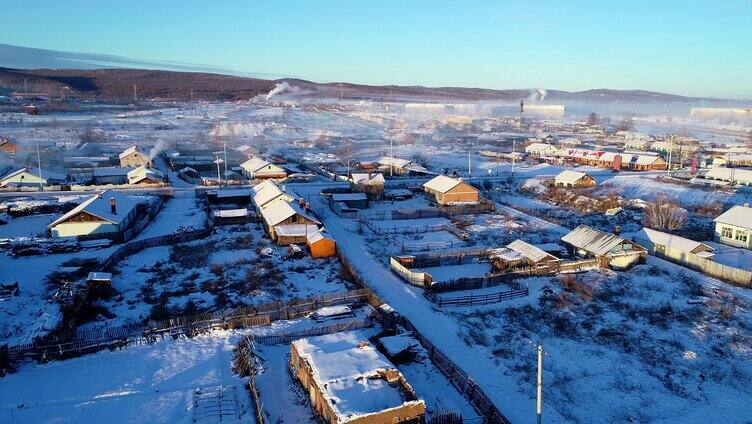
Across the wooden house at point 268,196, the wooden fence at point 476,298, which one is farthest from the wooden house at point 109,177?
the wooden fence at point 476,298

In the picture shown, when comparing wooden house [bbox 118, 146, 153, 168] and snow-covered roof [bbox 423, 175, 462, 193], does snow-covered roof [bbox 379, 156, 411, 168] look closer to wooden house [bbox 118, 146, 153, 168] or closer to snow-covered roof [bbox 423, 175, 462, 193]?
snow-covered roof [bbox 423, 175, 462, 193]

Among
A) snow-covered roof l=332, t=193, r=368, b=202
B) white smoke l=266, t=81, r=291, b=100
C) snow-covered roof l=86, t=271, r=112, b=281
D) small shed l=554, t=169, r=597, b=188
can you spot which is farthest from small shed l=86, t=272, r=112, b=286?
white smoke l=266, t=81, r=291, b=100

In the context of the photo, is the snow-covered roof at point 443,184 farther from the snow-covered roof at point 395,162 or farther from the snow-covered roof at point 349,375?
the snow-covered roof at point 349,375

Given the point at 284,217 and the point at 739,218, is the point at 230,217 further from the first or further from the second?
the point at 739,218

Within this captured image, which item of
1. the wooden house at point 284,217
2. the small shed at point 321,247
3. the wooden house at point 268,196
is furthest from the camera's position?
the wooden house at point 268,196

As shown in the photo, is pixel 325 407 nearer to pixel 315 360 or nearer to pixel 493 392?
pixel 315 360

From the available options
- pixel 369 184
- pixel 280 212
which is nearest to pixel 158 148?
pixel 369 184
